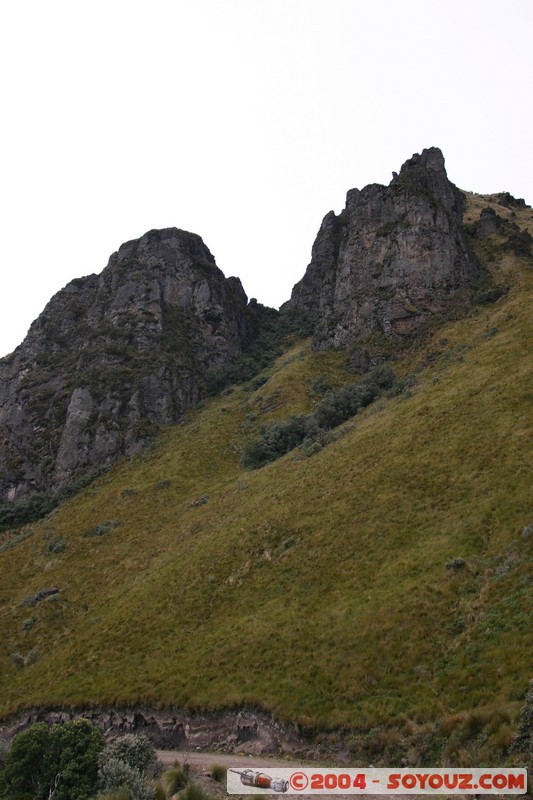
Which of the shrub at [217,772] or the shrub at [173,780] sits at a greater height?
the shrub at [173,780]

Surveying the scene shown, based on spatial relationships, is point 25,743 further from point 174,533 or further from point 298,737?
point 174,533

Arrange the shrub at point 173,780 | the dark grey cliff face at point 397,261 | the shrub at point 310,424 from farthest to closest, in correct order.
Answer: the dark grey cliff face at point 397,261 → the shrub at point 310,424 → the shrub at point 173,780

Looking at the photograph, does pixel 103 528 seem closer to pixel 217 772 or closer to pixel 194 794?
pixel 217 772

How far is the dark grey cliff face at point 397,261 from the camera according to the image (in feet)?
288

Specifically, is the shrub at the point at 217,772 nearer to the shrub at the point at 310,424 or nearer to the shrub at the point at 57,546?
the shrub at the point at 57,546

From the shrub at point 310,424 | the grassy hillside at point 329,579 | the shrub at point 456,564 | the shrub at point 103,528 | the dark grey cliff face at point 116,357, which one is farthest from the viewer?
the dark grey cliff face at point 116,357

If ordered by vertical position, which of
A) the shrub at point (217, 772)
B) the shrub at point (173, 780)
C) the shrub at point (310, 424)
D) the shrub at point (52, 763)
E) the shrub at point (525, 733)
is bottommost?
the shrub at point (217, 772)

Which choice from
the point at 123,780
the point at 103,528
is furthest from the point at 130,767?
the point at 103,528

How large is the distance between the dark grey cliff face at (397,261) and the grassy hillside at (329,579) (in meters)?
25.6

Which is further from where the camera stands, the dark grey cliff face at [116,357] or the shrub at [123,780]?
the dark grey cliff face at [116,357]

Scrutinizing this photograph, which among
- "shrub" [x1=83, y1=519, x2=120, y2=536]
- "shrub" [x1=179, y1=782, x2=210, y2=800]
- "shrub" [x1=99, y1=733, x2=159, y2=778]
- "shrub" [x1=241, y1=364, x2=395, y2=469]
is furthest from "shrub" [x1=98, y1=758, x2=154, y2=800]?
"shrub" [x1=241, y1=364, x2=395, y2=469]

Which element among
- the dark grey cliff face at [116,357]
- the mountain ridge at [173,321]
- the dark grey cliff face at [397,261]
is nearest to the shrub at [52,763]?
the mountain ridge at [173,321]

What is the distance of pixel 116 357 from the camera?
94.6 meters

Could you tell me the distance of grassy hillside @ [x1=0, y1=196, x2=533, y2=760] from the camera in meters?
20.8
